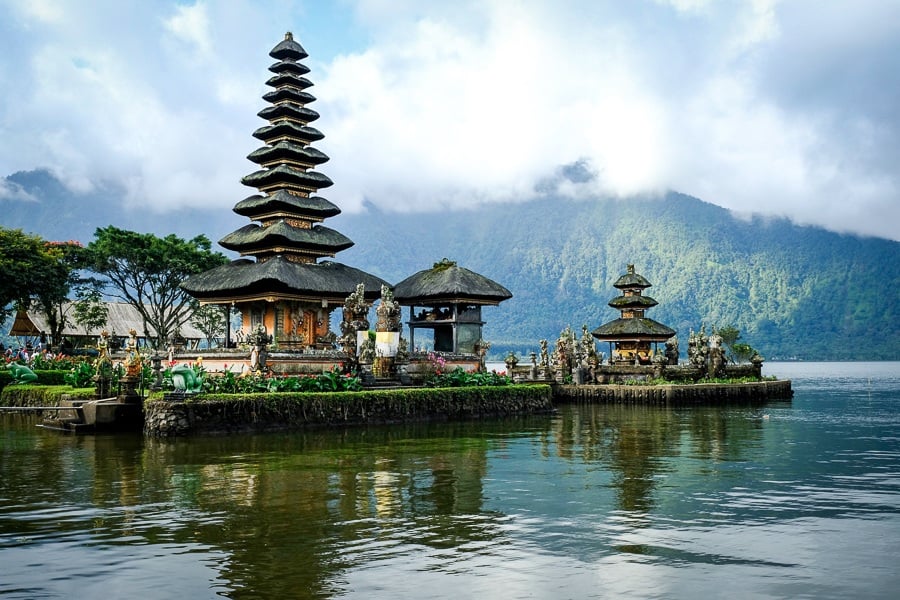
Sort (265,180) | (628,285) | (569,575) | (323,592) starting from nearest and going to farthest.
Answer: (323,592)
(569,575)
(265,180)
(628,285)

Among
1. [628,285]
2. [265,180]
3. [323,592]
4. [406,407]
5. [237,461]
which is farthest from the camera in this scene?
[628,285]

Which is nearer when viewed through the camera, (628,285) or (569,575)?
(569,575)

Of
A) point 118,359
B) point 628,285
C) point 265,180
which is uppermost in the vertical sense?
point 265,180

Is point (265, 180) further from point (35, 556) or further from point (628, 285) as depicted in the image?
point (35, 556)

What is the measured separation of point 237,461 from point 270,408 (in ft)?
24.0

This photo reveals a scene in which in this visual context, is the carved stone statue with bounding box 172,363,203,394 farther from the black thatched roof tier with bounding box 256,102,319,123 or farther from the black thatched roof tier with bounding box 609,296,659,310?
the black thatched roof tier with bounding box 609,296,659,310

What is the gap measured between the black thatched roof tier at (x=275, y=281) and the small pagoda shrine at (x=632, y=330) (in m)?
21.2

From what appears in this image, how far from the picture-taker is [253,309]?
45.8 meters

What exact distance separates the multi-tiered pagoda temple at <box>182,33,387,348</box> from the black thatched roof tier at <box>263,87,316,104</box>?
6cm

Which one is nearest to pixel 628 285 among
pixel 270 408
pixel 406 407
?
pixel 406 407

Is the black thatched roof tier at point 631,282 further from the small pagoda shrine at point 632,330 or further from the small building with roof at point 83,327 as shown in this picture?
the small building with roof at point 83,327

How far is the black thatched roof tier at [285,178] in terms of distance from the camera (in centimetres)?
4884

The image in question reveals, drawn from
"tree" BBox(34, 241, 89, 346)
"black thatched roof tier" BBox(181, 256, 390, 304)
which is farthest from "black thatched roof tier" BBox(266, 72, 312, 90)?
"tree" BBox(34, 241, 89, 346)

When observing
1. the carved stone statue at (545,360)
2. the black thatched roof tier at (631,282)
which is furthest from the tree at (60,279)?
the black thatched roof tier at (631,282)
